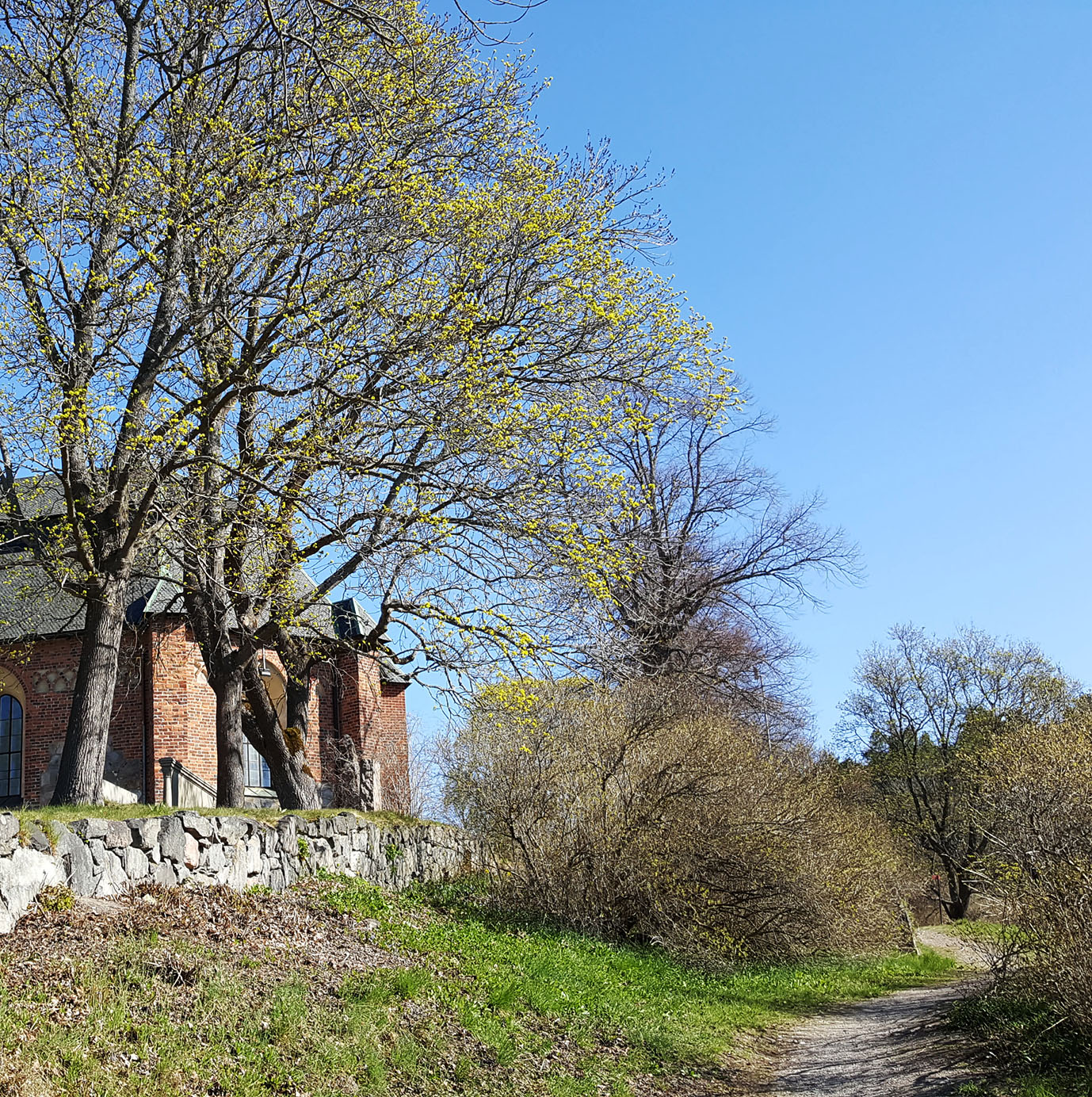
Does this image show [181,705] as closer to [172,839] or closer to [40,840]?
[172,839]

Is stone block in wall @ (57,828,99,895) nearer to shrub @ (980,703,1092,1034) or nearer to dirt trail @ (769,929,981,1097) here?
dirt trail @ (769,929,981,1097)

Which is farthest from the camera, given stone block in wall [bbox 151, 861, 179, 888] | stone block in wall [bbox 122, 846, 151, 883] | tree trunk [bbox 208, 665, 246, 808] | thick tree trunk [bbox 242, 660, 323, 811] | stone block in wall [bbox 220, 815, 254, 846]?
thick tree trunk [bbox 242, 660, 323, 811]

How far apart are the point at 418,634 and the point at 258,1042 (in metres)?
7.48

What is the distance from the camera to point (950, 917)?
34281mm

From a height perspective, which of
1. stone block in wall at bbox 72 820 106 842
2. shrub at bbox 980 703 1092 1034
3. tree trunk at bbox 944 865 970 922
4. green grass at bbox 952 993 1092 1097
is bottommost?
tree trunk at bbox 944 865 970 922

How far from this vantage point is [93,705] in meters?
12.0

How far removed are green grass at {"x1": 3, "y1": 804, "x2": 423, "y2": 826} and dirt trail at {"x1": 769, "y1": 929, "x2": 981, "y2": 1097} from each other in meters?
5.95

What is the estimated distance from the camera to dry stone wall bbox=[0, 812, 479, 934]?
771 centimetres

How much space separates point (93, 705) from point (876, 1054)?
9.25 meters

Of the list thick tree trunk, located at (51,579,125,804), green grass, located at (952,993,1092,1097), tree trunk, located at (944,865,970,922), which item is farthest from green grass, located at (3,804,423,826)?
tree trunk, located at (944,865,970,922)

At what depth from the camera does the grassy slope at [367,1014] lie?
6.05 m

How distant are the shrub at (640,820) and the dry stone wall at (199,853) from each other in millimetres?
1443

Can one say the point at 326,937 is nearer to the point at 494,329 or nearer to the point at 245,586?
the point at 245,586

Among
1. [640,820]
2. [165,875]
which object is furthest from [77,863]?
[640,820]
